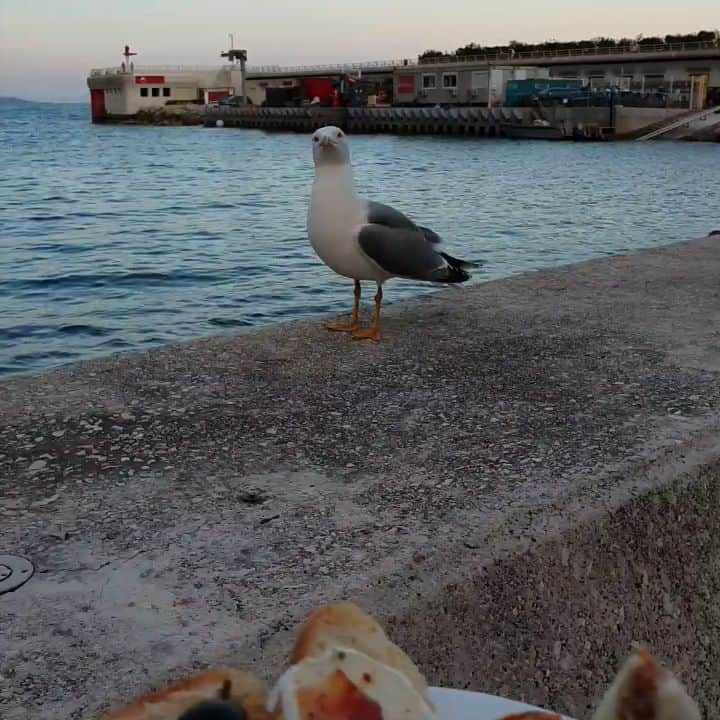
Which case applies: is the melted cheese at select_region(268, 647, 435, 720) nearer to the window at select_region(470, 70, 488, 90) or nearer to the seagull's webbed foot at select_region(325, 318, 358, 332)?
the seagull's webbed foot at select_region(325, 318, 358, 332)

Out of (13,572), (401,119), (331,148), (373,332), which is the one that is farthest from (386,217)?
(401,119)

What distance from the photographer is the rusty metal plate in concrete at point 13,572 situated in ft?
5.30

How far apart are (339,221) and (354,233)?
0.07m

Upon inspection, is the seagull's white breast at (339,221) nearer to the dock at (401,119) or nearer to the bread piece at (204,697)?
the bread piece at (204,697)

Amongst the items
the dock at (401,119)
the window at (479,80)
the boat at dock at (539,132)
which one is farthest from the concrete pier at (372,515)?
the window at (479,80)

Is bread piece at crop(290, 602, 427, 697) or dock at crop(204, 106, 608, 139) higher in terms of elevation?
dock at crop(204, 106, 608, 139)

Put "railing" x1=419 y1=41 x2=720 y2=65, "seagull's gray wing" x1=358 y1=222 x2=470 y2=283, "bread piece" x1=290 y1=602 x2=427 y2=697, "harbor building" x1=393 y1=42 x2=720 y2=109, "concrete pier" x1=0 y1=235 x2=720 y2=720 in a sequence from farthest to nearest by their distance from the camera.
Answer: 1. "railing" x1=419 y1=41 x2=720 y2=65
2. "harbor building" x1=393 y1=42 x2=720 y2=109
3. "seagull's gray wing" x1=358 y1=222 x2=470 y2=283
4. "concrete pier" x1=0 y1=235 x2=720 y2=720
5. "bread piece" x1=290 y1=602 x2=427 y2=697

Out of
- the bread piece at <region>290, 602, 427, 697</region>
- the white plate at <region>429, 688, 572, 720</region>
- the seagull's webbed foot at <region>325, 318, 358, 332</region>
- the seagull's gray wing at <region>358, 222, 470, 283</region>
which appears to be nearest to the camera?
the bread piece at <region>290, 602, 427, 697</region>

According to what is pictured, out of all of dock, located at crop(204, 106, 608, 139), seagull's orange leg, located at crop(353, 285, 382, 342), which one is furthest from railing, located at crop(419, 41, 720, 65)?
seagull's orange leg, located at crop(353, 285, 382, 342)

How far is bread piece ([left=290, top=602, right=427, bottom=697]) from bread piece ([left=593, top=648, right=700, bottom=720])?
0.57ft

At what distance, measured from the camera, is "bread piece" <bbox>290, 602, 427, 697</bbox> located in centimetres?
84

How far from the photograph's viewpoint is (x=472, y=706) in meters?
1.01

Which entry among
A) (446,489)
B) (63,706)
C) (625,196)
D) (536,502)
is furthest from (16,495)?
(625,196)

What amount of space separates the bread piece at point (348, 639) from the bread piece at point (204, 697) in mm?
51
